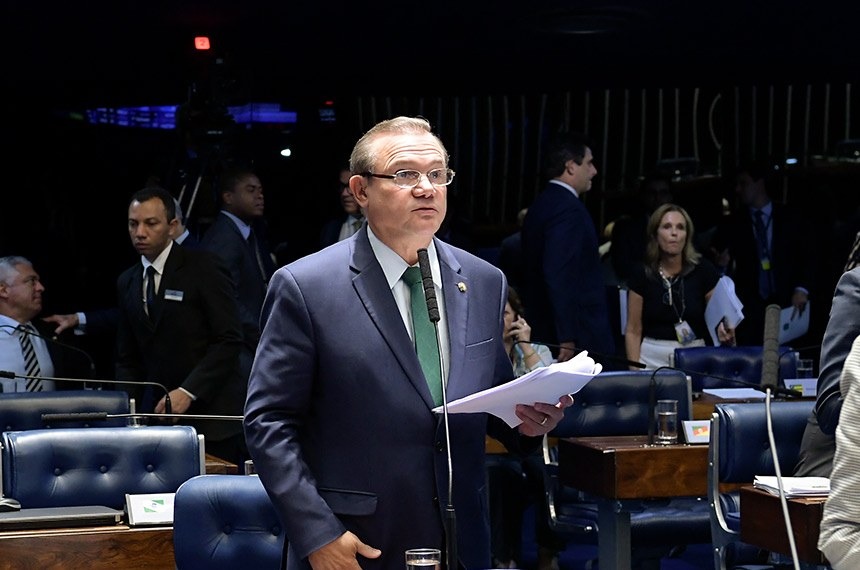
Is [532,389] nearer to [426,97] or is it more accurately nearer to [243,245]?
[243,245]

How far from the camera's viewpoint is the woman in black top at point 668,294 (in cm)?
661

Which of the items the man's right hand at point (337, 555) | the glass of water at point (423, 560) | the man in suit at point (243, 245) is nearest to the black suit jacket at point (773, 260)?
the man in suit at point (243, 245)

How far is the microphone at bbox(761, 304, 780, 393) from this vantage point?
249 centimetres

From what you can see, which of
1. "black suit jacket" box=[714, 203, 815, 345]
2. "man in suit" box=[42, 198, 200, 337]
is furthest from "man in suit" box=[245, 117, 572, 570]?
"black suit jacket" box=[714, 203, 815, 345]

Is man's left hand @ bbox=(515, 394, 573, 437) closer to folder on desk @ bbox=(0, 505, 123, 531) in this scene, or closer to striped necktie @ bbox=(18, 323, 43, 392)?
folder on desk @ bbox=(0, 505, 123, 531)

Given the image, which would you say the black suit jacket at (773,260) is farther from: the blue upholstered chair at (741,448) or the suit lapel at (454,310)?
the suit lapel at (454,310)

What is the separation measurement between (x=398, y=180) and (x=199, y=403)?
10.6 ft

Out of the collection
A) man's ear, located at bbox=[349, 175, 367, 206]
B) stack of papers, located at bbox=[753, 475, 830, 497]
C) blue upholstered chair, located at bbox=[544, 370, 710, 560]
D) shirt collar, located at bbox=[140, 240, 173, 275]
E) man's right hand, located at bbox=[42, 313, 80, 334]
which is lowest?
blue upholstered chair, located at bbox=[544, 370, 710, 560]

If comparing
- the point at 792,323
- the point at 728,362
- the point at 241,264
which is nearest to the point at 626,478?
the point at 728,362

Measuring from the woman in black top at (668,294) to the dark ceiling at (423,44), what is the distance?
2.53 m

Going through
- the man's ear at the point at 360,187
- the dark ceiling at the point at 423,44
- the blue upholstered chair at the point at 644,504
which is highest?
the dark ceiling at the point at 423,44

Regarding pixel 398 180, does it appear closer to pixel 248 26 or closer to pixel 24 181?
pixel 248 26

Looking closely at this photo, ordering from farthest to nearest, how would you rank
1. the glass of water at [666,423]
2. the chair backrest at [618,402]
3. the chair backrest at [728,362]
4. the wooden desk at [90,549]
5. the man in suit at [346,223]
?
the man in suit at [346,223], the chair backrest at [728,362], the chair backrest at [618,402], the glass of water at [666,423], the wooden desk at [90,549]

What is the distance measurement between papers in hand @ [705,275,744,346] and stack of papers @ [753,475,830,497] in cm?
315
